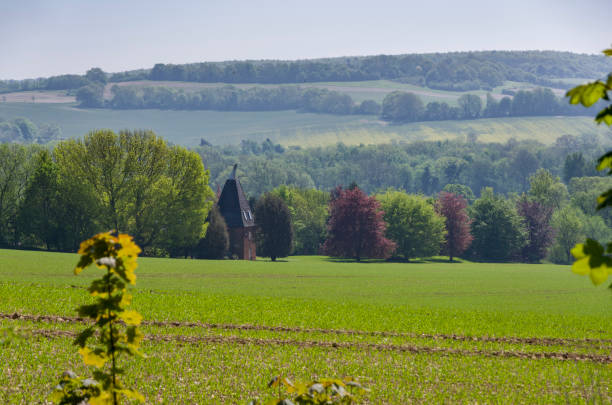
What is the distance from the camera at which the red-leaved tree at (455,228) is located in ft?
321

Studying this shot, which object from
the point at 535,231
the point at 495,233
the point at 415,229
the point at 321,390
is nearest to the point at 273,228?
the point at 415,229

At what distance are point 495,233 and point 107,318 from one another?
100690 millimetres

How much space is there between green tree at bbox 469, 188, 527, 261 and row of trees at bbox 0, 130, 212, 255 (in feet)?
149

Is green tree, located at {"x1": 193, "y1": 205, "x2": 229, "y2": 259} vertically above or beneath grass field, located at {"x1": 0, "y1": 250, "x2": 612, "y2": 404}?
beneath

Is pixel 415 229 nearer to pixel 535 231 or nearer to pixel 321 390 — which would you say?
pixel 535 231

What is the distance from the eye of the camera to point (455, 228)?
324ft

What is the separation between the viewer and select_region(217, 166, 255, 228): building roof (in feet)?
273

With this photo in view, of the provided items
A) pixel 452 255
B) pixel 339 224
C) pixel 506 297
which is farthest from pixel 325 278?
pixel 452 255

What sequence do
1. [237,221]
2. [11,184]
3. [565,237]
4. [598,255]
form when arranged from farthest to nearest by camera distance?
1. [565,237]
2. [237,221]
3. [11,184]
4. [598,255]

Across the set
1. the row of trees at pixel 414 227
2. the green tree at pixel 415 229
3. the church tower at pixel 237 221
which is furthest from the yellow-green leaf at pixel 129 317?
the green tree at pixel 415 229

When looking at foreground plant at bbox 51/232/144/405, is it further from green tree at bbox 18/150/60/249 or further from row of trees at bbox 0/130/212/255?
green tree at bbox 18/150/60/249

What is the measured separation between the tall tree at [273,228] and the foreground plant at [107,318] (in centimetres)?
7787

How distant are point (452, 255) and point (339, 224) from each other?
21256mm

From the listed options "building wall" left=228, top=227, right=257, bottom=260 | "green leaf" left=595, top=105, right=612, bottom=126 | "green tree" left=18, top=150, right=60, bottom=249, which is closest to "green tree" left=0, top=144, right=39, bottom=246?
"green tree" left=18, top=150, right=60, bottom=249
